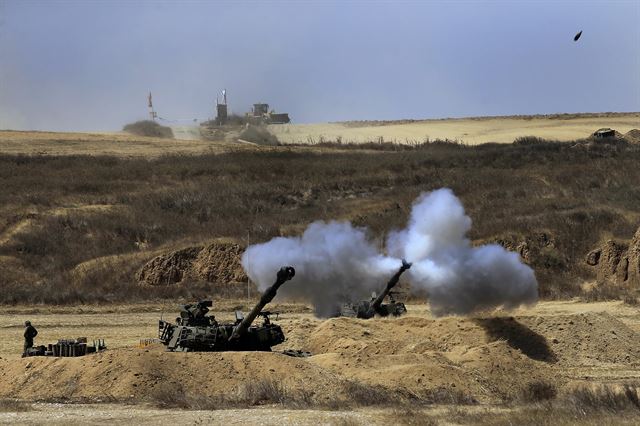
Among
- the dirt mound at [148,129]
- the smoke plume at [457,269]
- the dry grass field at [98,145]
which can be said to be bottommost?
the smoke plume at [457,269]

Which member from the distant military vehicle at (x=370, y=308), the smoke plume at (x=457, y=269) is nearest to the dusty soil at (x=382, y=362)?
the smoke plume at (x=457, y=269)

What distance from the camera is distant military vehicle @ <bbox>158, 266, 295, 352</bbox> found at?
2828cm

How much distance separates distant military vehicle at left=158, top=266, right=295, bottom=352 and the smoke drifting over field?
10.9 ft

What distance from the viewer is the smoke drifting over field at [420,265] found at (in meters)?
32.0

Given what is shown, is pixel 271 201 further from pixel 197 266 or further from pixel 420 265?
pixel 420 265

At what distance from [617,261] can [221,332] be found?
2387cm

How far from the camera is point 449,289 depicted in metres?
32.3

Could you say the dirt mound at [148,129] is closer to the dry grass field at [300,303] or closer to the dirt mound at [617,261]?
the dry grass field at [300,303]

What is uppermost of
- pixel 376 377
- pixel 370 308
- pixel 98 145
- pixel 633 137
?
pixel 633 137

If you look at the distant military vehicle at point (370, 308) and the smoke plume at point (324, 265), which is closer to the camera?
the smoke plume at point (324, 265)

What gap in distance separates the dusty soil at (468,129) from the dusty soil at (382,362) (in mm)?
68523

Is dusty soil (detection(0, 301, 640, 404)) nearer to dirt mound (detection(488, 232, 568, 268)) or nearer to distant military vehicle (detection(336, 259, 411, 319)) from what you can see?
distant military vehicle (detection(336, 259, 411, 319))

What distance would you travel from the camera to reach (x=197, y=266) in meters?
49.5

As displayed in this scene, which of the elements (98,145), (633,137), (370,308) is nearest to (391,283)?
(370,308)
